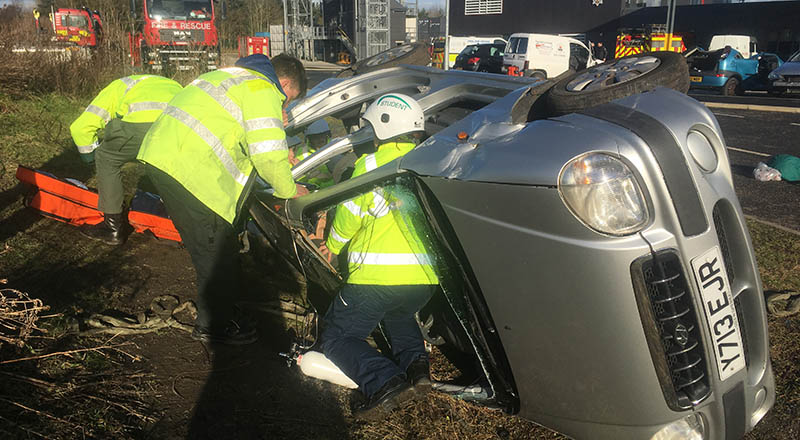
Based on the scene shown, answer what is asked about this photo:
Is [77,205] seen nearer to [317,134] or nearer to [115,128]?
[115,128]

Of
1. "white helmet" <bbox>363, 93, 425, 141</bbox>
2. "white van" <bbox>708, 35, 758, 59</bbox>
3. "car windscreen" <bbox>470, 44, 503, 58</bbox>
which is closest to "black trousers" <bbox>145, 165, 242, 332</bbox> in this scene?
"white helmet" <bbox>363, 93, 425, 141</bbox>

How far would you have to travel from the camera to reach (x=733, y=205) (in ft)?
7.00

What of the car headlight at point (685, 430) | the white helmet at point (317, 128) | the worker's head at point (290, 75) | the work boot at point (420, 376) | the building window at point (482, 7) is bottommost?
the work boot at point (420, 376)

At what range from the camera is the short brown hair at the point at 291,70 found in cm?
345

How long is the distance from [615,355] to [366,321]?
4.07 ft

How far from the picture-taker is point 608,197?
1899 mm

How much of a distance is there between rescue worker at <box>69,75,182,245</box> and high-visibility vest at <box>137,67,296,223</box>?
1378mm

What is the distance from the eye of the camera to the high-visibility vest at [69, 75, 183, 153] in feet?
14.3

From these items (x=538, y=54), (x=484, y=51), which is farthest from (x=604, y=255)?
(x=484, y=51)

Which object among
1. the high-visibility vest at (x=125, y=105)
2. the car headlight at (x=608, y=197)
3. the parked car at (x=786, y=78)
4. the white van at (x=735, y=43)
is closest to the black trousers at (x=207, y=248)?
the high-visibility vest at (x=125, y=105)

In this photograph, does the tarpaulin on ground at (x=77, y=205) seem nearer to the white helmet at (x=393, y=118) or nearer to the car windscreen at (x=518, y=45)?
the white helmet at (x=393, y=118)

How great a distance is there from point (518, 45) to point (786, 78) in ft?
28.4

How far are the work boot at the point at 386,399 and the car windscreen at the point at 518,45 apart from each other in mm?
20611

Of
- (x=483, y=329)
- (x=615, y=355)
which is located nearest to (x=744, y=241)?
(x=615, y=355)
